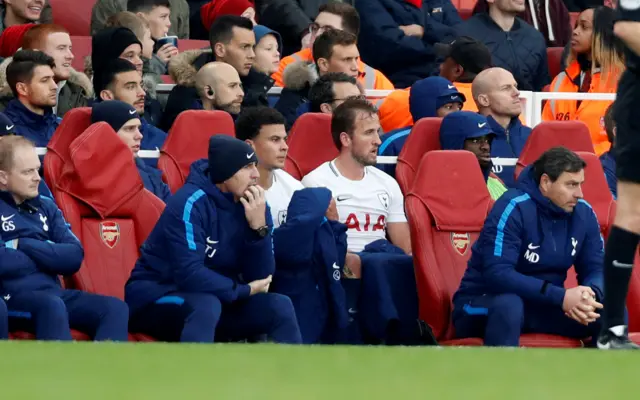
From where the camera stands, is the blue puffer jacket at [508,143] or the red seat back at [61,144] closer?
the red seat back at [61,144]

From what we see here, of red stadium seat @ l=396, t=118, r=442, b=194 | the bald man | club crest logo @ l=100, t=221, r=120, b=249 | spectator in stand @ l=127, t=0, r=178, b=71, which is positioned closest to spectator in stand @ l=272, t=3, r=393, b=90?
spectator in stand @ l=127, t=0, r=178, b=71

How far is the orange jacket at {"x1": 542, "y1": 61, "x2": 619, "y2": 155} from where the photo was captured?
1022 cm

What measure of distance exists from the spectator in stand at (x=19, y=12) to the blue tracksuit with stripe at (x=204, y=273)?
3320 mm

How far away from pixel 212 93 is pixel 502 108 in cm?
179

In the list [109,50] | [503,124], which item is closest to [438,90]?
[503,124]

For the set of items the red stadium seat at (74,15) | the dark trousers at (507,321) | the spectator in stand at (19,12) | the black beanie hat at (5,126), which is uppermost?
the spectator in stand at (19,12)

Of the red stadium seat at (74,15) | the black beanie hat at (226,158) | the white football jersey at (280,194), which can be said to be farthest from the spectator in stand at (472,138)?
the red stadium seat at (74,15)

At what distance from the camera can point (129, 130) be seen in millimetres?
8172

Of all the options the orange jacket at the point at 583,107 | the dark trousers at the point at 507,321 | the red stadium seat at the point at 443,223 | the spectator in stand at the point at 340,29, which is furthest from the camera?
the spectator in stand at the point at 340,29

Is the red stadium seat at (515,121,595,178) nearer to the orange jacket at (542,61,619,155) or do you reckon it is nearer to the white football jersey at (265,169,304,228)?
the orange jacket at (542,61,619,155)

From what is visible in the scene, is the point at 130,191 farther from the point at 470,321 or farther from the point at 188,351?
the point at 188,351

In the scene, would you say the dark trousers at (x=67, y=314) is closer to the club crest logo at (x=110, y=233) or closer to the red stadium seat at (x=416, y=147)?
the club crest logo at (x=110, y=233)

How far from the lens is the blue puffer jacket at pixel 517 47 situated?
11477 millimetres

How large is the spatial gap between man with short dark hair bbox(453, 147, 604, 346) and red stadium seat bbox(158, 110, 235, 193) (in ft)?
5.30
